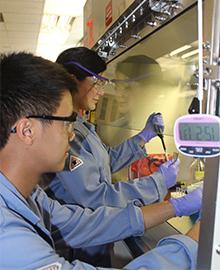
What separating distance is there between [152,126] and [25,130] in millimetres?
1054

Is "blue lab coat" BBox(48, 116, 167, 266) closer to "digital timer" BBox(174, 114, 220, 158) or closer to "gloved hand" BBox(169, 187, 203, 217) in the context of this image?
"gloved hand" BBox(169, 187, 203, 217)

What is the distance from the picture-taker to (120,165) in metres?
2.03

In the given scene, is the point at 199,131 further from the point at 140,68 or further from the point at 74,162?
the point at 140,68

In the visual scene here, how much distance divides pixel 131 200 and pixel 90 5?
1960 millimetres

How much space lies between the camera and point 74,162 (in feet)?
4.59

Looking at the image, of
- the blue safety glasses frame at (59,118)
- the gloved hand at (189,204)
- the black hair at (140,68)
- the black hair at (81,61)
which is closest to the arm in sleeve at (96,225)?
the gloved hand at (189,204)

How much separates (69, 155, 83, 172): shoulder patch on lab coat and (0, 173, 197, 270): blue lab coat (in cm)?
21

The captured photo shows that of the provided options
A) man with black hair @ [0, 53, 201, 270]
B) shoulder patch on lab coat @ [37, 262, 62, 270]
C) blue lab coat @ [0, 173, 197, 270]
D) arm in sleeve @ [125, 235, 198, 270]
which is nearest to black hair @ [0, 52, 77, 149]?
man with black hair @ [0, 53, 201, 270]

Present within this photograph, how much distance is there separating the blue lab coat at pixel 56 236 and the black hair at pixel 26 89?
170mm

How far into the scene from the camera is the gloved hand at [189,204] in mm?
1165

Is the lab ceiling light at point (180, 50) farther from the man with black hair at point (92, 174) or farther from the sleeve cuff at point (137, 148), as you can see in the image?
the sleeve cuff at point (137, 148)

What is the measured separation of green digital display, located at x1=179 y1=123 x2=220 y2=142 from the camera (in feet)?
2.12

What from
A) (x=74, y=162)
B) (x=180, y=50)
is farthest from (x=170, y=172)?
(x=180, y=50)

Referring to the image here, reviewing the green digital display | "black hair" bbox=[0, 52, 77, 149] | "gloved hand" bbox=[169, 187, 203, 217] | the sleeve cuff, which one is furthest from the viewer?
the sleeve cuff
